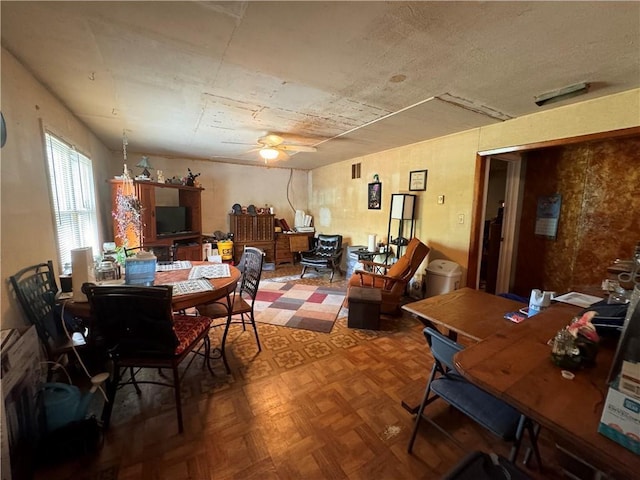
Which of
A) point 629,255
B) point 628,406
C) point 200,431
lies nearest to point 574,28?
point 628,406

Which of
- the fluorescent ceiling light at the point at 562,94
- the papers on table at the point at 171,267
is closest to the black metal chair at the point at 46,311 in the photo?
the papers on table at the point at 171,267

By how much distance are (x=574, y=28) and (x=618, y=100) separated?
127cm

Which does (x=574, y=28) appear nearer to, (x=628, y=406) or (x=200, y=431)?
(x=628, y=406)

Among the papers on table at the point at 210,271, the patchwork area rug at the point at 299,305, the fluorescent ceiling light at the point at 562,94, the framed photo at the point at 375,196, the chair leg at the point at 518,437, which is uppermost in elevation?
the fluorescent ceiling light at the point at 562,94

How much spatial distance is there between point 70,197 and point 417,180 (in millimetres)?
4057

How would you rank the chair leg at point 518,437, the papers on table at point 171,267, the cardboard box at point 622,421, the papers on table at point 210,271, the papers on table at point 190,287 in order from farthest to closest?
the papers on table at point 171,267
the papers on table at point 210,271
the papers on table at point 190,287
the chair leg at point 518,437
the cardboard box at point 622,421

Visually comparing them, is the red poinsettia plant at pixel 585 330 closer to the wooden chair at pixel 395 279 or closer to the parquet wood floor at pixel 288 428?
the parquet wood floor at pixel 288 428

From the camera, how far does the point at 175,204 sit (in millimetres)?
5148

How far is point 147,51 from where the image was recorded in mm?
1587

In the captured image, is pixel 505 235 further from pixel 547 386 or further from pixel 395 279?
pixel 547 386

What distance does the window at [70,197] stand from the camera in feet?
7.27

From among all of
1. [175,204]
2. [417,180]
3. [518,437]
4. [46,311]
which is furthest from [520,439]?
Result: [175,204]

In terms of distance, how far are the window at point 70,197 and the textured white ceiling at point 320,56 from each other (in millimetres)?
471

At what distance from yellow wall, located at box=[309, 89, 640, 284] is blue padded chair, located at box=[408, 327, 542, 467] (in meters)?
2.20
